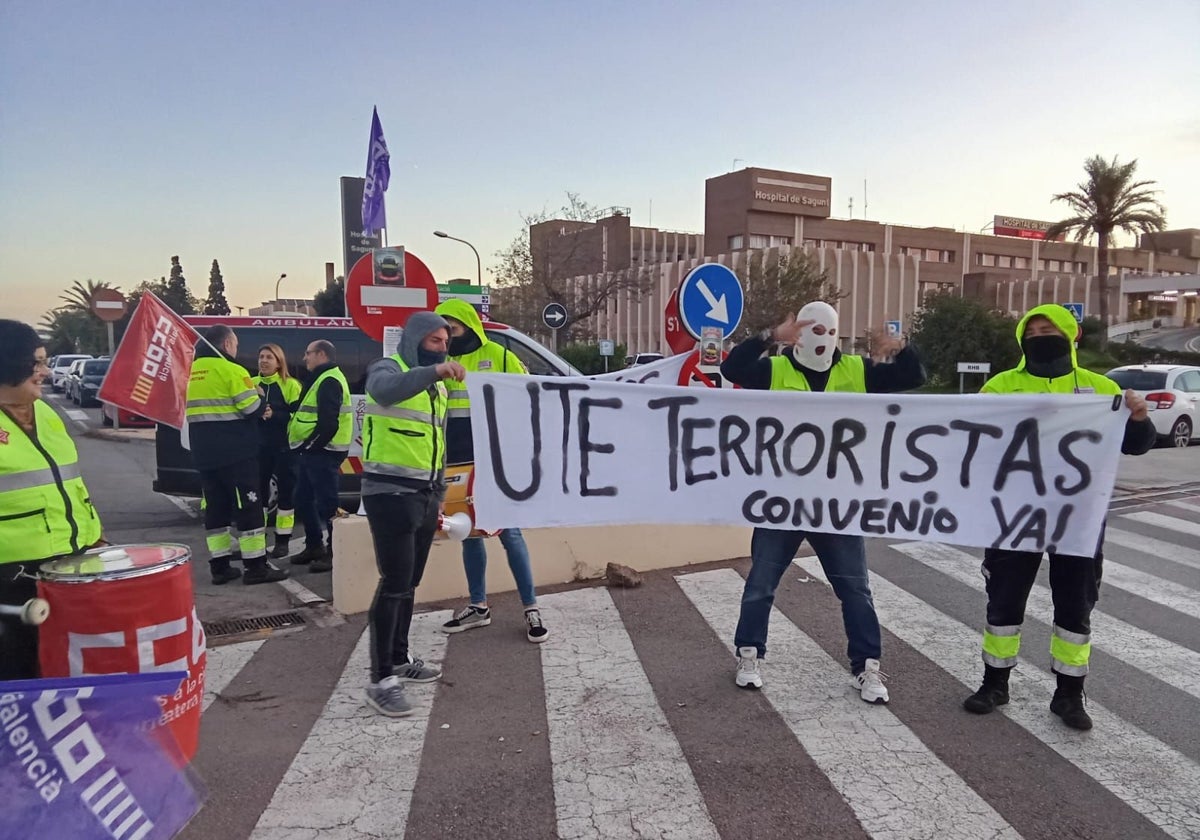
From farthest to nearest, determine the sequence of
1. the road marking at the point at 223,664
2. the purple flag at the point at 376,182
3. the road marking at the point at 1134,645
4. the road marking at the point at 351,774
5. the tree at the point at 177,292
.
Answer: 1. the tree at the point at 177,292
2. the purple flag at the point at 376,182
3. the road marking at the point at 1134,645
4. the road marking at the point at 223,664
5. the road marking at the point at 351,774

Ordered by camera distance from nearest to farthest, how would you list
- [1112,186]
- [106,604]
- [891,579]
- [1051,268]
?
1. [106,604]
2. [891,579]
3. [1112,186]
4. [1051,268]

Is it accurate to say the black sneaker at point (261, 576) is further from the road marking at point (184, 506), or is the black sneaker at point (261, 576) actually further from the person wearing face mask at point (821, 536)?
the person wearing face mask at point (821, 536)

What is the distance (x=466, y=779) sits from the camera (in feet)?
11.2

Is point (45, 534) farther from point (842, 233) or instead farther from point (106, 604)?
point (842, 233)

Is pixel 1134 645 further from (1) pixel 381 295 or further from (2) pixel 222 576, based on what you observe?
(2) pixel 222 576

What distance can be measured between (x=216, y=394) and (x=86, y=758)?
15.5 ft

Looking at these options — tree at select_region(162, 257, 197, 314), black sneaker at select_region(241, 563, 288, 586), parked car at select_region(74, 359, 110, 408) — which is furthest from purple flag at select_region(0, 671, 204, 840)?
tree at select_region(162, 257, 197, 314)

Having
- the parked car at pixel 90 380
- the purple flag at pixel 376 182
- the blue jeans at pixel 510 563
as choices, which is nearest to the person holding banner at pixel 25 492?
the blue jeans at pixel 510 563

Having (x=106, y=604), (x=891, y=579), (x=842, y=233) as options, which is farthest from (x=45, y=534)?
(x=842, y=233)

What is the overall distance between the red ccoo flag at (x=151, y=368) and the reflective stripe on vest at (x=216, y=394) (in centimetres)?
36

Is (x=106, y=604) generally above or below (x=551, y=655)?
above

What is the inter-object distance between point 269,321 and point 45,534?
6.43 meters

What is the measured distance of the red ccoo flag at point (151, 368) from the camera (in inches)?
223

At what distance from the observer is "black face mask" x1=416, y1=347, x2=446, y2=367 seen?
4.08 m
